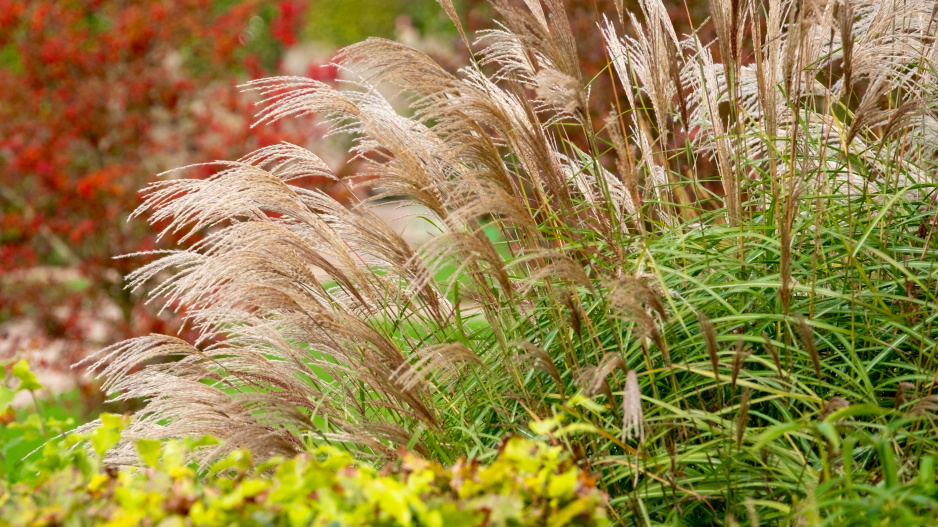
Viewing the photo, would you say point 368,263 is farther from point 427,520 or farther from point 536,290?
point 427,520

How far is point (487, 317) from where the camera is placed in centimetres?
253

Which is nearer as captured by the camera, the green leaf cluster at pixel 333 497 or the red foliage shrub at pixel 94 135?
the green leaf cluster at pixel 333 497

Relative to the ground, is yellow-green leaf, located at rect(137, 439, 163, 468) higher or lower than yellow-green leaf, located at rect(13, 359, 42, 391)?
lower

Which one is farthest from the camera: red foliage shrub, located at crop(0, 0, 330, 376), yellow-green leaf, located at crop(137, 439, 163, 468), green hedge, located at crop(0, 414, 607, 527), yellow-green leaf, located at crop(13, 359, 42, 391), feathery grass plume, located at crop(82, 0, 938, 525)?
red foliage shrub, located at crop(0, 0, 330, 376)

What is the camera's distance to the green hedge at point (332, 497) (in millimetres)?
1399

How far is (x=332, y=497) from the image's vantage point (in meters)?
1.45

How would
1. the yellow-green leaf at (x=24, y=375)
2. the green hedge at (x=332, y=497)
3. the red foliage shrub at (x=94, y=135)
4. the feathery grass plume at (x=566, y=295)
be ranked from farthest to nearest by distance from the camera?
the red foliage shrub at (x=94, y=135) → the feathery grass plume at (x=566, y=295) → the yellow-green leaf at (x=24, y=375) → the green hedge at (x=332, y=497)

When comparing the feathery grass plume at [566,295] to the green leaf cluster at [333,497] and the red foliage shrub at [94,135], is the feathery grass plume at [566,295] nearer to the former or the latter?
the green leaf cluster at [333,497]

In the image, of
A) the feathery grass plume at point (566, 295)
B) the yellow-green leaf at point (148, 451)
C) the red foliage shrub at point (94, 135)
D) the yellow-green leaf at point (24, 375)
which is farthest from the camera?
the red foliage shrub at point (94, 135)

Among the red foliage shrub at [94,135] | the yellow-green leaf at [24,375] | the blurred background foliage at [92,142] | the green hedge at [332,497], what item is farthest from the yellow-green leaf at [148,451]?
the red foliage shrub at [94,135]

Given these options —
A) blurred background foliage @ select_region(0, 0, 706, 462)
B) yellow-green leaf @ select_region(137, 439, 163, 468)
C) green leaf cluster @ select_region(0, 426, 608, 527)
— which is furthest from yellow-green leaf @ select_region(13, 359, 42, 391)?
blurred background foliage @ select_region(0, 0, 706, 462)

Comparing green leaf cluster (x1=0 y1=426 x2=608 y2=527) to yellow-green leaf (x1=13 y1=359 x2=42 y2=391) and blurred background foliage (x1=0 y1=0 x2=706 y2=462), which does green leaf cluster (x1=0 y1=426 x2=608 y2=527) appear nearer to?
yellow-green leaf (x1=13 y1=359 x2=42 y2=391)

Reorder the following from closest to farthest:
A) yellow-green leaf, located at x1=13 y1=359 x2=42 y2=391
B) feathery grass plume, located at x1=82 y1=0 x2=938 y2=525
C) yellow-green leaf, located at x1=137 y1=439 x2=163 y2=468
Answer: yellow-green leaf, located at x1=137 y1=439 x2=163 y2=468 → yellow-green leaf, located at x1=13 y1=359 x2=42 y2=391 → feathery grass plume, located at x1=82 y1=0 x2=938 y2=525

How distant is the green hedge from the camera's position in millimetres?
1399
